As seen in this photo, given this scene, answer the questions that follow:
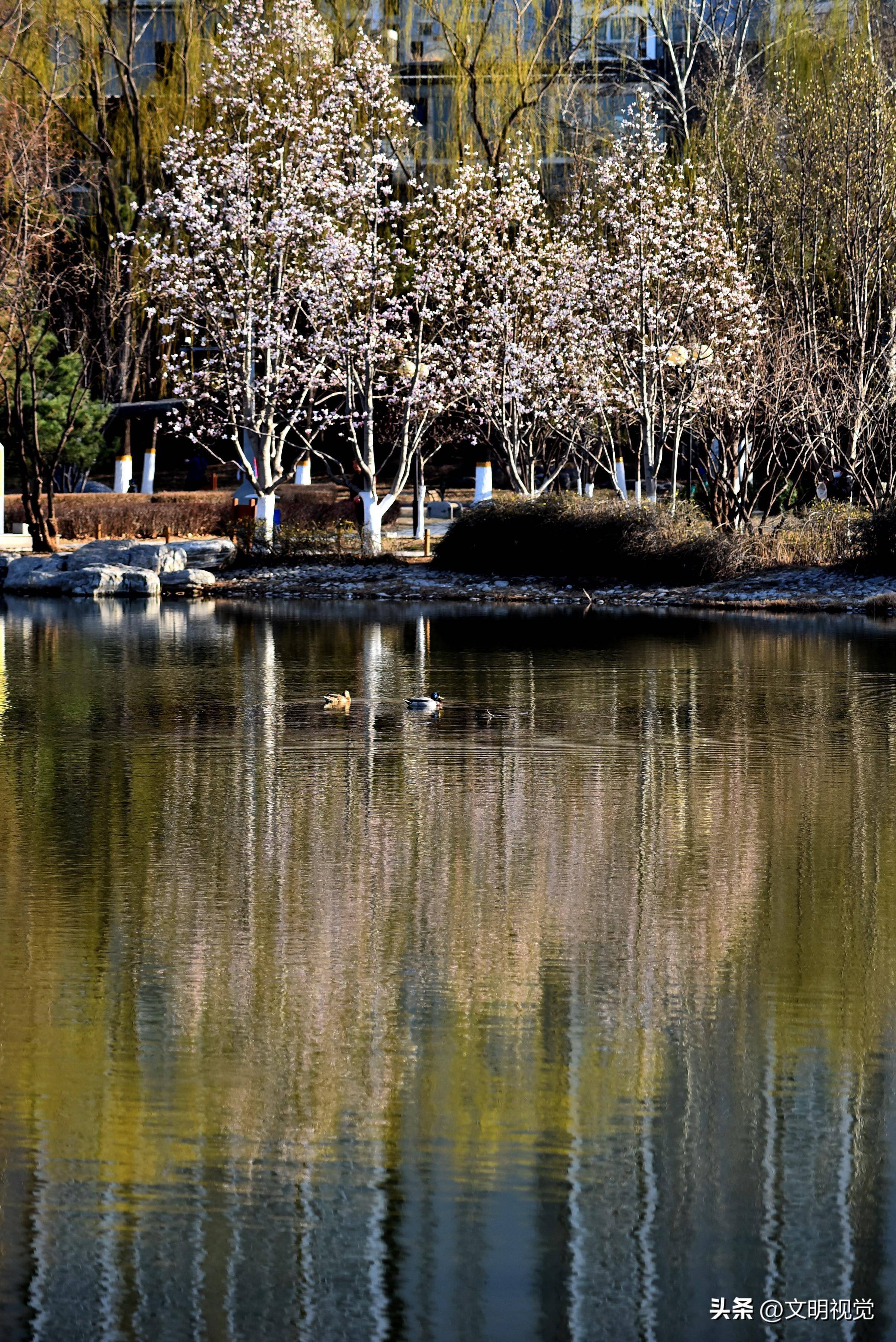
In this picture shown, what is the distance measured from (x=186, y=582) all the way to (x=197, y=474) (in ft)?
76.1

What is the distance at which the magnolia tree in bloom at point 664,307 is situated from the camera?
1578 inches

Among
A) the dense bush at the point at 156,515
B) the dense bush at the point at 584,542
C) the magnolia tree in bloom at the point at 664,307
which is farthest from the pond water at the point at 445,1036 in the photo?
the dense bush at the point at 156,515

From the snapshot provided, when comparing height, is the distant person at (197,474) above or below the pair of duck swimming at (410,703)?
above

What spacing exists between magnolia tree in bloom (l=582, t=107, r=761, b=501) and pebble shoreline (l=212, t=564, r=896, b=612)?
17.5 ft

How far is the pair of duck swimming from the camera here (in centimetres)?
1748

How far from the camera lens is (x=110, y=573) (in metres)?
36.5

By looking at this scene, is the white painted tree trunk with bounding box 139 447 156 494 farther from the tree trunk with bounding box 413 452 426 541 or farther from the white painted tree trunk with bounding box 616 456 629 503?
the white painted tree trunk with bounding box 616 456 629 503

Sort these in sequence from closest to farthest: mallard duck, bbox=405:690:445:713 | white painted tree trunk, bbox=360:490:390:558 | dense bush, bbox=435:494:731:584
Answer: mallard duck, bbox=405:690:445:713
dense bush, bbox=435:494:731:584
white painted tree trunk, bbox=360:490:390:558

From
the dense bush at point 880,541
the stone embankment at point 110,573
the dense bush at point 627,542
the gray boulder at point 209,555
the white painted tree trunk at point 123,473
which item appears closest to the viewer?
the dense bush at point 880,541

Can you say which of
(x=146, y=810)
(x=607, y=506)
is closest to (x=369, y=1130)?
(x=146, y=810)

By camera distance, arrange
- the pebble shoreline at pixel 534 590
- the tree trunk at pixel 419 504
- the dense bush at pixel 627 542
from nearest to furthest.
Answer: the pebble shoreline at pixel 534 590 → the dense bush at pixel 627 542 → the tree trunk at pixel 419 504

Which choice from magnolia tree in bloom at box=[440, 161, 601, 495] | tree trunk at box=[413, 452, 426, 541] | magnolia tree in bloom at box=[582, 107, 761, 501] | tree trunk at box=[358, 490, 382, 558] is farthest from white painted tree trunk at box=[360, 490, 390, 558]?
magnolia tree in bloom at box=[582, 107, 761, 501]

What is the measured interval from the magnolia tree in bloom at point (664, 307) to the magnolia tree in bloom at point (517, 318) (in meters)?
0.73

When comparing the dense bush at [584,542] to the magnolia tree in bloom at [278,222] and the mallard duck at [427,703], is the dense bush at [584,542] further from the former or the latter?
the mallard duck at [427,703]
